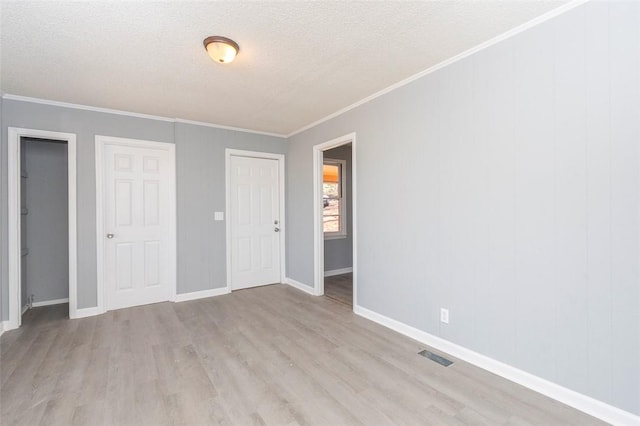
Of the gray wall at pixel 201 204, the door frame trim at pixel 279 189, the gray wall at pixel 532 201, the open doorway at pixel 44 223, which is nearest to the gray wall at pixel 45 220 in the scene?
the open doorway at pixel 44 223

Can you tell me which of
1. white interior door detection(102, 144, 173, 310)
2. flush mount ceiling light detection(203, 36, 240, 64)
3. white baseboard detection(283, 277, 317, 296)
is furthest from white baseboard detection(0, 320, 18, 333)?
flush mount ceiling light detection(203, 36, 240, 64)

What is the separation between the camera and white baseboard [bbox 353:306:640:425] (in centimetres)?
172

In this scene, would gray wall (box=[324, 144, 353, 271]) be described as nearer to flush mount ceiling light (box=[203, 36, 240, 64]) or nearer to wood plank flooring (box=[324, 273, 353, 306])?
wood plank flooring (box=[324, 273, 353, 306])

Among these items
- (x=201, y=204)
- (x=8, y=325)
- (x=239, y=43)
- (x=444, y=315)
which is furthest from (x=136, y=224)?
(x=444, y=315)

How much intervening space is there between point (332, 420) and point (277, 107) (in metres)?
3.23

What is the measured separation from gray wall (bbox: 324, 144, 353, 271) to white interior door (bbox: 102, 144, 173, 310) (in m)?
2.76

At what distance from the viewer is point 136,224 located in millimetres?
3930

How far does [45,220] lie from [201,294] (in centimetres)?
231

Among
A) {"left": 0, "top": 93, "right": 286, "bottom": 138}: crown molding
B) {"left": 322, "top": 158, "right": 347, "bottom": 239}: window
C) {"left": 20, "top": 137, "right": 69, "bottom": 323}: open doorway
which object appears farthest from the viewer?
{"left": 322, "top": 158, "right": 347, "bottom": 239}: window

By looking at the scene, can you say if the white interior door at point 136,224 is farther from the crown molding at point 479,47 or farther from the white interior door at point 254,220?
the crown molding at point 479,47

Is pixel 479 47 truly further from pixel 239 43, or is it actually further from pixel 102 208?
pixel 102 208

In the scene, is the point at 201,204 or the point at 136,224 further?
the point at 201,204

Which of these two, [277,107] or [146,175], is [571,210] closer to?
[277,107]

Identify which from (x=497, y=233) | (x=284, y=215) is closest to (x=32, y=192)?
(x=284, y=215)
